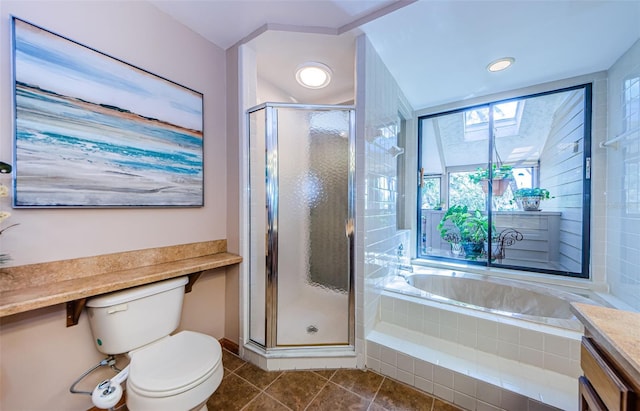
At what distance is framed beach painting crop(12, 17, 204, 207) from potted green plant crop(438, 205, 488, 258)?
2676 mm

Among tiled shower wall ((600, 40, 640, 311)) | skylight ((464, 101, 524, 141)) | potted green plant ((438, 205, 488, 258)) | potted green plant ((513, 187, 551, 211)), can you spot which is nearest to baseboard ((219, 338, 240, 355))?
potted green plant ((438, 205, 488, 258))

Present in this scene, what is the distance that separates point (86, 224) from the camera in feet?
4.06

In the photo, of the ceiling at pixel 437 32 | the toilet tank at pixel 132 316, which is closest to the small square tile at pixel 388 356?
the toilet tank at pixel 132 316

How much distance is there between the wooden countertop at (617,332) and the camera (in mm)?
542

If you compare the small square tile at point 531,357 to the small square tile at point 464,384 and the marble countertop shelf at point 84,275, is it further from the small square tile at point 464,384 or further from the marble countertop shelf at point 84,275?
the marble countertop shelf at point 84,275

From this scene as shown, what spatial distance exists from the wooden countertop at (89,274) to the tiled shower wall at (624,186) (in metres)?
2.89

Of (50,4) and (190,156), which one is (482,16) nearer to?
(190,156)

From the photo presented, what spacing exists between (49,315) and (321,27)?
2268 mm

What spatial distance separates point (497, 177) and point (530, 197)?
35 cm

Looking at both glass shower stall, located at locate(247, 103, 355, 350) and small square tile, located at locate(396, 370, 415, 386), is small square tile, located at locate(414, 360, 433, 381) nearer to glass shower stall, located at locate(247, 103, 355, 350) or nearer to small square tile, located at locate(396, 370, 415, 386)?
small square tile, located at locate(396, 370, 415, 386)

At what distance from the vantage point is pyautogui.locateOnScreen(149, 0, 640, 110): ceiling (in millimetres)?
1405

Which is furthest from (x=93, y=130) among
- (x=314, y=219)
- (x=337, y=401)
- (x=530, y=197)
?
(x=530, y=197)

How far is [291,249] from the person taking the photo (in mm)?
1820

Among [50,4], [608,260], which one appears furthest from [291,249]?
[608,260]
